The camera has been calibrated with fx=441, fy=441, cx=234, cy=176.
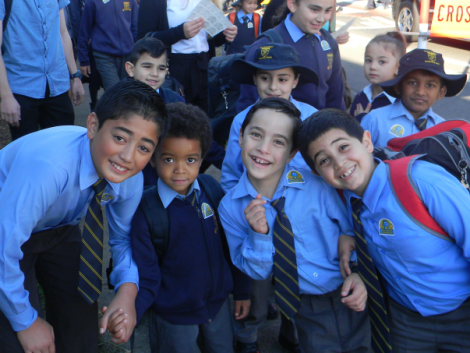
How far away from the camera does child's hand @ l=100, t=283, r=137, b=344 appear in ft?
5.94

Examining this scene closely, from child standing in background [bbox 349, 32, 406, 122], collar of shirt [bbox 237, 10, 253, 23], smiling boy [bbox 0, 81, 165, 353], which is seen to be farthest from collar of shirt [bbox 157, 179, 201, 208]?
collar of shirt [bbox 237, 10, 253, 23]

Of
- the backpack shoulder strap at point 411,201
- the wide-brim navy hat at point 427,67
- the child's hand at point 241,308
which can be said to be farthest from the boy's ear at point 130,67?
the backpack shoulder strap at point 411,201

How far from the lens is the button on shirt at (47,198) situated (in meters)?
1.74

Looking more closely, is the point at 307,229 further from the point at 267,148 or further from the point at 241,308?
the point at 241,308

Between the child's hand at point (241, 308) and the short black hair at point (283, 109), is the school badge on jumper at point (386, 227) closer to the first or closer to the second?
the short black hair at point (283, 109)

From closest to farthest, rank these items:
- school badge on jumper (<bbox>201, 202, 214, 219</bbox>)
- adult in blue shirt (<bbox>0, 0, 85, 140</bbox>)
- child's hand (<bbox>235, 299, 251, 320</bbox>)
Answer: school badge on jumper (<bbox>201, 202, 214, 219</bbox>) → child's hand (<bbox>235, 299, 251, 320</bbox>) → adult in blue shirt (<bbox>0, 0, 85, 140</bbox>)

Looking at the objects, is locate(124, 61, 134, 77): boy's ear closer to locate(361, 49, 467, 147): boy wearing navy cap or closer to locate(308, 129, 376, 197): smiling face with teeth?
locate(361, 49, 467, 147): boy wearing navy cap

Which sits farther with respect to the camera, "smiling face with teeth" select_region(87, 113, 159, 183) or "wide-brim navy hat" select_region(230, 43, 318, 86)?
"wide-brim navy hat" select_region(230, 43, 318, 86)

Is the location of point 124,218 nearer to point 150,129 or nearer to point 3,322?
point 150,129

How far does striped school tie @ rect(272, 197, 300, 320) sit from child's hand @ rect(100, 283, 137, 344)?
2.11 feet

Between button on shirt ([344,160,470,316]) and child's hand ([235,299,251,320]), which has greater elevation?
button on shirt ([344,160,470,316])

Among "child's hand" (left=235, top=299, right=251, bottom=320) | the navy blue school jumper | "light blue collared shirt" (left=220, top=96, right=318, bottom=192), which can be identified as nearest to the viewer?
"child's hand" (left=235, top=299, right=251, bottom=320)

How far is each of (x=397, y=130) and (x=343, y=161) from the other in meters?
0.91

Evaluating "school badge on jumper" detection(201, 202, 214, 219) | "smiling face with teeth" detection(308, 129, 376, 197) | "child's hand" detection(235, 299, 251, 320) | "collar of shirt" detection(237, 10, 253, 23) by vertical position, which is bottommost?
"child's hand" detection(235, 299, 251, 320)
